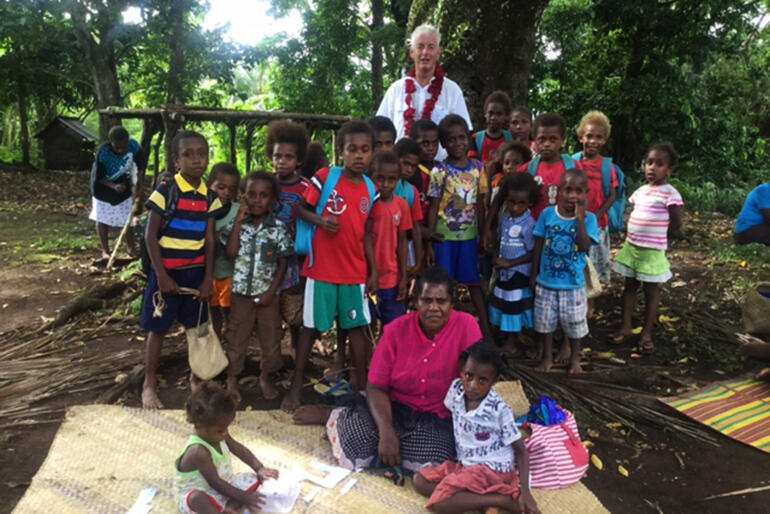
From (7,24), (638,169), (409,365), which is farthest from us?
(638,169)

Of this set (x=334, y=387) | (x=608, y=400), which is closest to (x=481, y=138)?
(x=608, y=400)

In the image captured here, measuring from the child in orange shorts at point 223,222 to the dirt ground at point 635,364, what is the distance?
69cm

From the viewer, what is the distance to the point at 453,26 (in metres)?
5.80

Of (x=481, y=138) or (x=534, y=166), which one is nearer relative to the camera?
(x=534, y=166)

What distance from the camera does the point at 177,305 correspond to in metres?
3.46

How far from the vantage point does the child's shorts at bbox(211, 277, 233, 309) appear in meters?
3.67

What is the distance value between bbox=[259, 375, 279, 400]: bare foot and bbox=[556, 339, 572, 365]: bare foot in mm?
2120

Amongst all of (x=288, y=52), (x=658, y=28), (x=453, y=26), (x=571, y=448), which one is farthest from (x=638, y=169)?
(x=571, y=448)

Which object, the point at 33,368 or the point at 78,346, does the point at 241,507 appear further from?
the point at 78,346

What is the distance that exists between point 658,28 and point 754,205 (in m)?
7.13

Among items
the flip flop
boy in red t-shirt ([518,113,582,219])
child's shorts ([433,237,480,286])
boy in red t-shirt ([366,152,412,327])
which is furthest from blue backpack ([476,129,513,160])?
the flip flop

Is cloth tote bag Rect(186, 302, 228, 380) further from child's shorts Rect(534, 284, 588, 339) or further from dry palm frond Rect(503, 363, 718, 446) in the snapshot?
child's shorts Rect(534, 284, 588, 339)

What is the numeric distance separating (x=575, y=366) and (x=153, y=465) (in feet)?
9.42

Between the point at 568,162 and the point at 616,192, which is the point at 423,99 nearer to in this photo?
the point at 568,162
